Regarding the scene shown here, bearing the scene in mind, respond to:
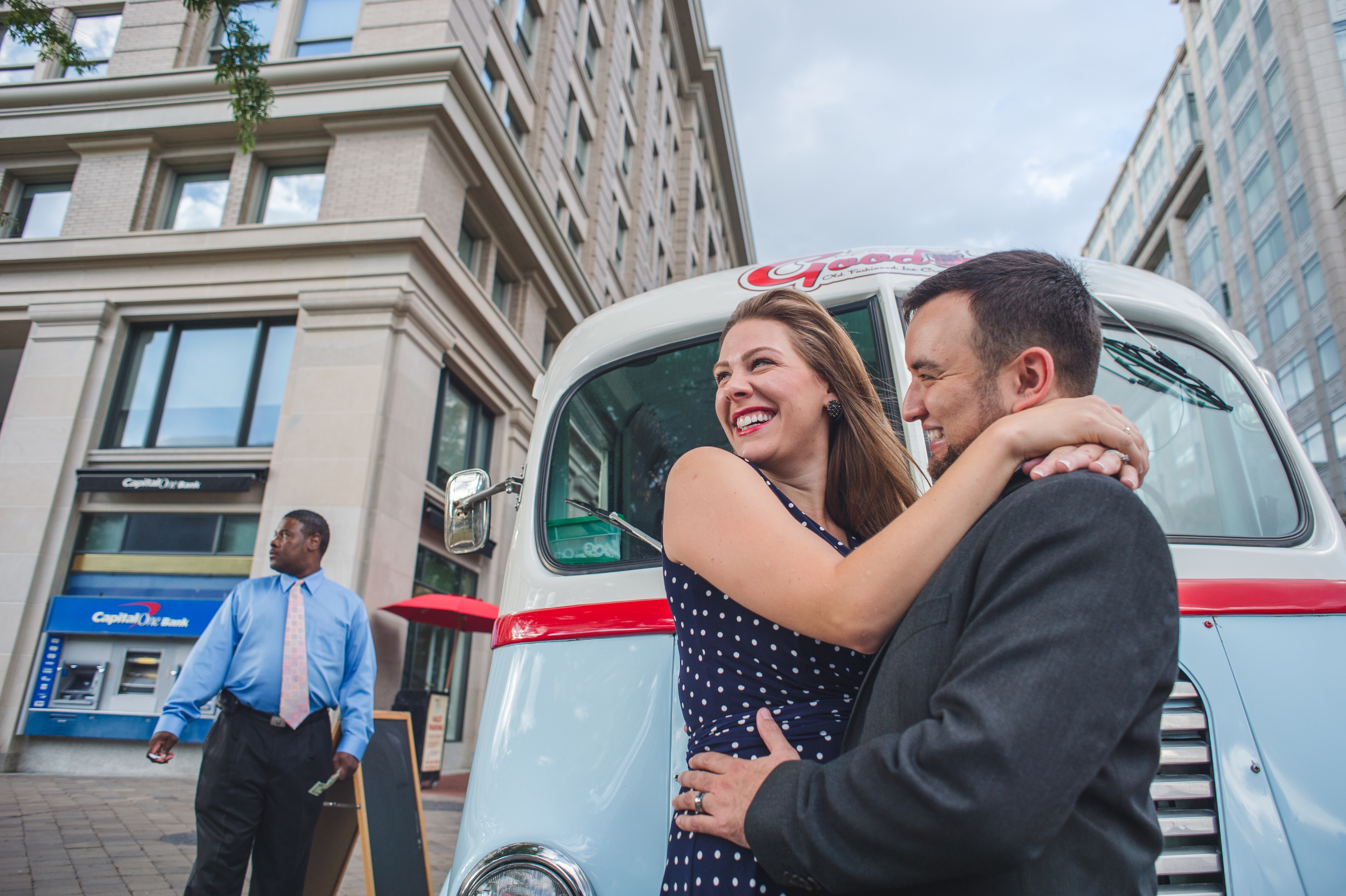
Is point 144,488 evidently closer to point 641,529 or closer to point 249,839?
point 249,839

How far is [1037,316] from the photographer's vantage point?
126 centimetres

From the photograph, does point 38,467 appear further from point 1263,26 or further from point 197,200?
point 1263,26

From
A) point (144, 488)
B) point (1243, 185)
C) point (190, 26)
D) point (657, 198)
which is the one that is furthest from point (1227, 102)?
point (144, 488)

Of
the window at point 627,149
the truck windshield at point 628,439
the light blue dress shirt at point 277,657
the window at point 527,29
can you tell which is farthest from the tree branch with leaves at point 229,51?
the window at point 627,149

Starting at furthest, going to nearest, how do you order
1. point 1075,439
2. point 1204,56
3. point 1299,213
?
point 1204,56
point 1299,213
point 1075,439

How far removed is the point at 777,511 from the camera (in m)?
1.23

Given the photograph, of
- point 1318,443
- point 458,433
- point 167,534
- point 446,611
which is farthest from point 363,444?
point 1318,443

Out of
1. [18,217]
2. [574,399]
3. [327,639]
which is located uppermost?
[18,217]

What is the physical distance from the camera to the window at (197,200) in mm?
14328

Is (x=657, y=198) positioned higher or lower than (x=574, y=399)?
higher

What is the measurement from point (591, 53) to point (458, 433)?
48.0ft

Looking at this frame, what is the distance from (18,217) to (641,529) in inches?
711

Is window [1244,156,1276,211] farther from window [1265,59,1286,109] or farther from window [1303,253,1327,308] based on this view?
window [1303,253,1327,308]

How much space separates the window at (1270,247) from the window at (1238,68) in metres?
7.50
